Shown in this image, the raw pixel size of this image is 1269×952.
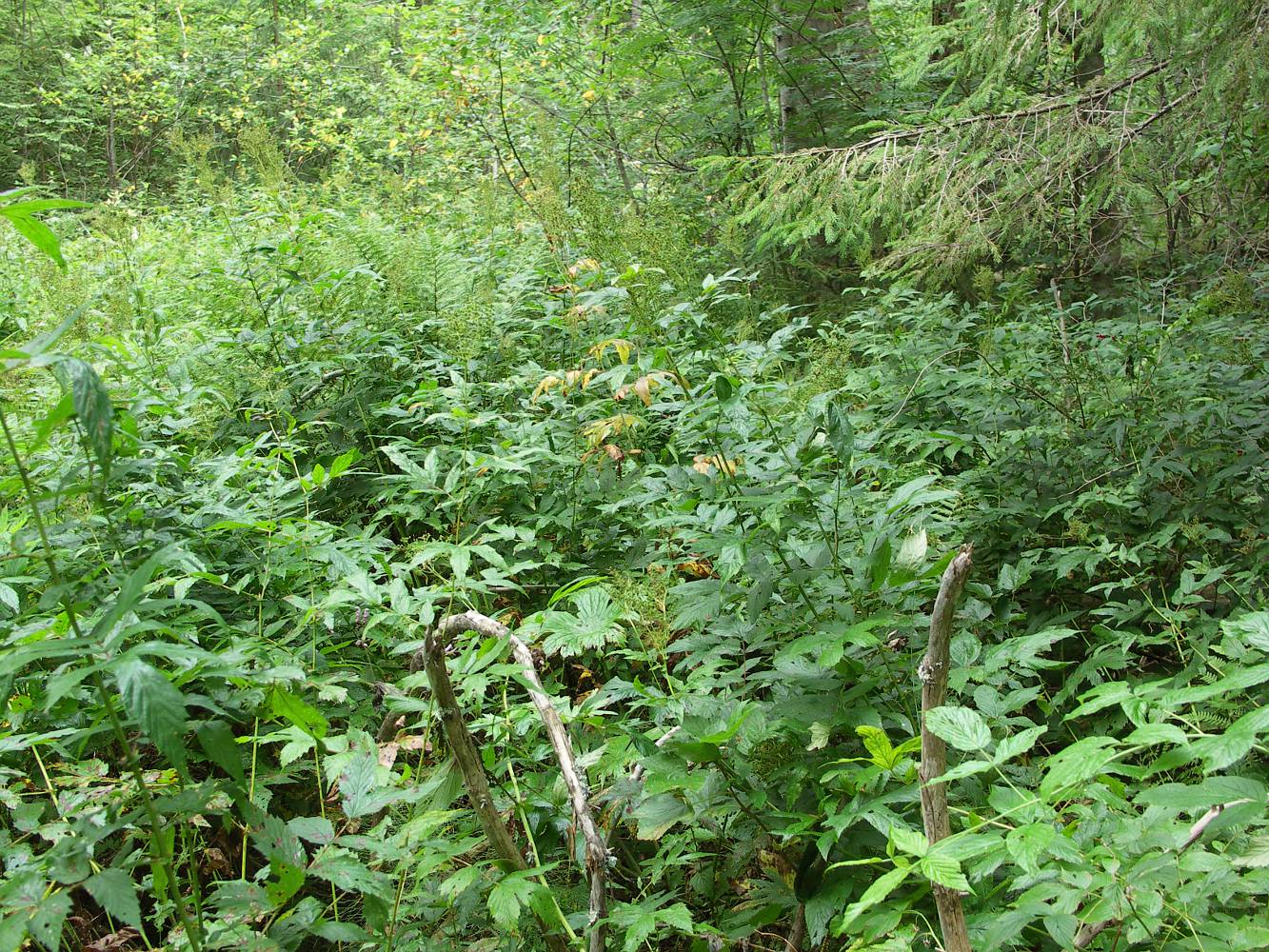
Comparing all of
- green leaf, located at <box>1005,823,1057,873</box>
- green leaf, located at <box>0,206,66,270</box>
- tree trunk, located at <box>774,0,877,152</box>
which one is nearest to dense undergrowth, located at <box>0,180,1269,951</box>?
green leaf, located at <box>1005,823,1057,873</box>

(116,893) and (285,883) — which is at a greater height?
(116,893)

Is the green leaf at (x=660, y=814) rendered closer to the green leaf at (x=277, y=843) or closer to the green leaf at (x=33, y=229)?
the green leaf at (x=277, y=843)

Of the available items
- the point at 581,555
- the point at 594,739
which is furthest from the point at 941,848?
the point at 581,555

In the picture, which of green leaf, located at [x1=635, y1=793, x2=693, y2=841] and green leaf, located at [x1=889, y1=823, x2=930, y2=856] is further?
green leaf, located at [x1=635, y1=793, x2=693, y2=841]

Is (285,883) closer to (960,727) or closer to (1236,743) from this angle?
(960,727)

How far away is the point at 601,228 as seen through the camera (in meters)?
3.00

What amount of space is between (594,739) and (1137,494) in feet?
7.29

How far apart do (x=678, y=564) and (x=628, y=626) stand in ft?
1.46

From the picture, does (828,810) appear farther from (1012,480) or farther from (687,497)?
(1012,480)

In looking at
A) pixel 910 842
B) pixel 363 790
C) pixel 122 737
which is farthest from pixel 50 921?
pixel 910 842

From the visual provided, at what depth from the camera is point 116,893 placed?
50.5 inches

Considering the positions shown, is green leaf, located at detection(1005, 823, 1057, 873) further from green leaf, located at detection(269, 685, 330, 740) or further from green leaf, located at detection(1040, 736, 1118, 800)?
green leaf, located at detection(269, 685, 330, 740)

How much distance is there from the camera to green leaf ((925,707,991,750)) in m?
1.45

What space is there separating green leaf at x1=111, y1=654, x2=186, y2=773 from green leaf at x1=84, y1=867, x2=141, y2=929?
0.83ft
